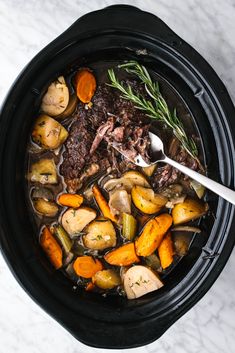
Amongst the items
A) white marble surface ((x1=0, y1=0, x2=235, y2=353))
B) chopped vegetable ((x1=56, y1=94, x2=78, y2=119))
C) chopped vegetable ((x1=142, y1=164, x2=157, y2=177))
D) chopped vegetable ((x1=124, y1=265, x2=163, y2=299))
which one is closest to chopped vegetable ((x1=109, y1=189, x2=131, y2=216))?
chopped vegetable ((x1=142, y1=164, x2=157, y2=177))

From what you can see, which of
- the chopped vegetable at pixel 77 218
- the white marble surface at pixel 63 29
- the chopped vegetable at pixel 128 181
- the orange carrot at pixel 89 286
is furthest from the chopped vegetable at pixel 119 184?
the white marble surface at pixel 63 29

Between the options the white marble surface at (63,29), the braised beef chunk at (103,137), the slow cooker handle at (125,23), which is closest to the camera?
the slow cooker handle at (125,23)

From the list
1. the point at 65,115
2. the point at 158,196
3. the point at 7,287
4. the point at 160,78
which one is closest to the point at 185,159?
the point at 158,196

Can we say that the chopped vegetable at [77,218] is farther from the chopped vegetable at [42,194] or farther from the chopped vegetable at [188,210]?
the chopped vegetable at [188,210]

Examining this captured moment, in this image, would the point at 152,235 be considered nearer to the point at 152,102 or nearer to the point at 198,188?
the point at 198,188

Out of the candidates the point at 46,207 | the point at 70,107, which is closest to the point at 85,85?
the point at 70,107

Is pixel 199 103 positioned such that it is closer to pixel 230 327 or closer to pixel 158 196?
pixel 158 196
